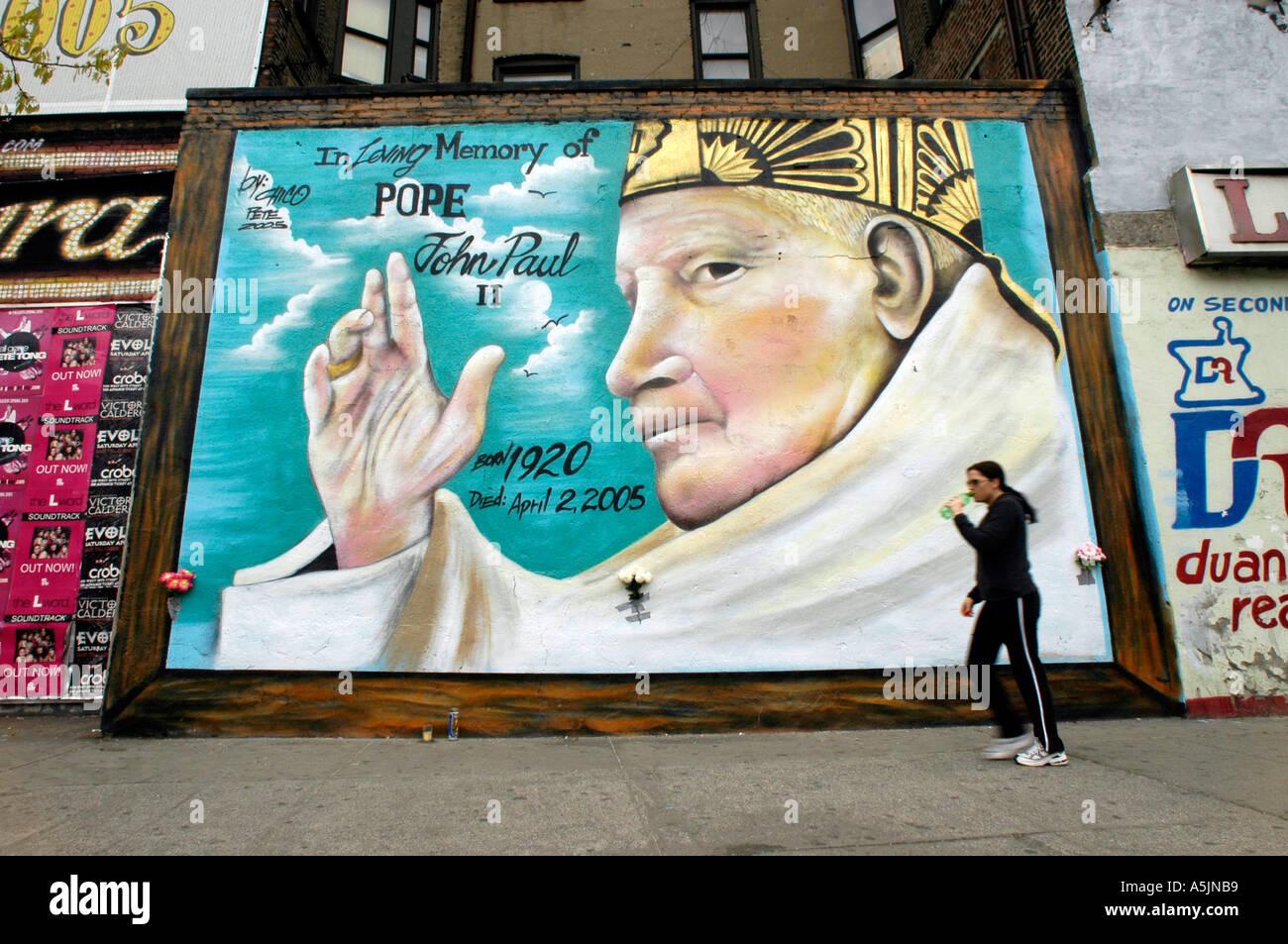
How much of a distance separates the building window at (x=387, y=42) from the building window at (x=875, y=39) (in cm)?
666

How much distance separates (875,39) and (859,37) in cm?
25

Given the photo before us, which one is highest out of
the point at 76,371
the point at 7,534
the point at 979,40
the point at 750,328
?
the point at 979,40

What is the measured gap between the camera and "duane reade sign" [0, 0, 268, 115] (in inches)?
318

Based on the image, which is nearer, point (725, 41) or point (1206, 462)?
point (1206, 462)

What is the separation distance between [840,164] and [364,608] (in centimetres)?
593

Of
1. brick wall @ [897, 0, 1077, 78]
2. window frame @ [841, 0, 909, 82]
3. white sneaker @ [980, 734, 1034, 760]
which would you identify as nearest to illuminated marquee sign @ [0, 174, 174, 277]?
white sneaker @ [980, 734, 1034, 760]

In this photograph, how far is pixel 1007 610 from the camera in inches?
184

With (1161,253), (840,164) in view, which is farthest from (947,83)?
(1161,253)

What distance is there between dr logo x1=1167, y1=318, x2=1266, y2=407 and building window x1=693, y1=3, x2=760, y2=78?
25.7ft

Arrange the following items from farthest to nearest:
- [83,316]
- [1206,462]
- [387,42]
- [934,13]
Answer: [387,42], [934,13], [83,316], [1206,462]

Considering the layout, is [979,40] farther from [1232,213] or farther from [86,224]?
[86,224]

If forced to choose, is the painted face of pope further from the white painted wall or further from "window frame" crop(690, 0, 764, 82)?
"window frame" crop(690, 0, 764, 82)

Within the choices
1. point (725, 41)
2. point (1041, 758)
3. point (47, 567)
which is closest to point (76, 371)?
point (47, 567)

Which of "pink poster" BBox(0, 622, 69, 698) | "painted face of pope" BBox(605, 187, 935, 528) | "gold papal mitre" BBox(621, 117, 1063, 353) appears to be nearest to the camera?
"painted face of pope" BBox(605, 187, 935, 528)
